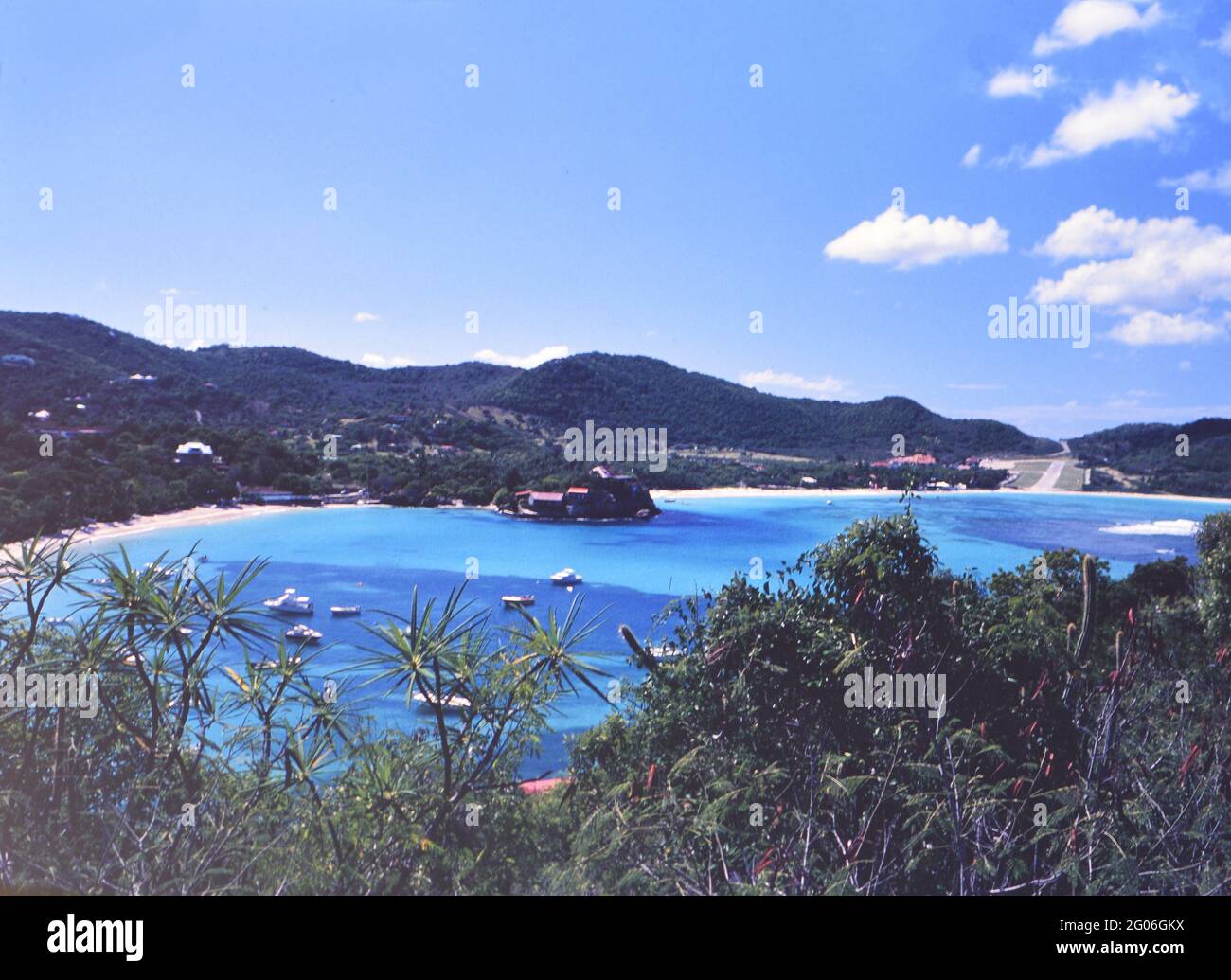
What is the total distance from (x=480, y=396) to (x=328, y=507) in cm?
1612

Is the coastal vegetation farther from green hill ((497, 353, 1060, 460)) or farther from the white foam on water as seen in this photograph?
green hill ((497, 353, 1060, 460))

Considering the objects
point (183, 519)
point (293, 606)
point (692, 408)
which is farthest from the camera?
point (692, 408)

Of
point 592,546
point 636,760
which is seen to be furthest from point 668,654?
point 592,546

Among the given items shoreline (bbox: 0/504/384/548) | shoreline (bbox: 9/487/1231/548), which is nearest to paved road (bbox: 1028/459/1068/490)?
shoreline (bbox: 9/487/1231/548)

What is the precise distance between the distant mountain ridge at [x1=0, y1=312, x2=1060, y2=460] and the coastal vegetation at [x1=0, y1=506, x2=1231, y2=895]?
64.8 ft

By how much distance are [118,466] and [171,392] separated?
13694 millimetres

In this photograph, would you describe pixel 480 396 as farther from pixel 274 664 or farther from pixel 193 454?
pixel 274 664

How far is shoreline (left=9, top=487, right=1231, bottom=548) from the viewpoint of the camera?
12.4 m

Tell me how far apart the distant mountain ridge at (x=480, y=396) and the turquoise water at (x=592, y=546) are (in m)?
3.25

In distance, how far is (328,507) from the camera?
20688 millimetres

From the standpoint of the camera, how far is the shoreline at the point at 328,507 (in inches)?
489

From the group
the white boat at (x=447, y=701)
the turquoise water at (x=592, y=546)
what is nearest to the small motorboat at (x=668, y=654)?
the white boat at (x=447, y=701)

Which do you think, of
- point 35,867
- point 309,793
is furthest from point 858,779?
point 35,867
